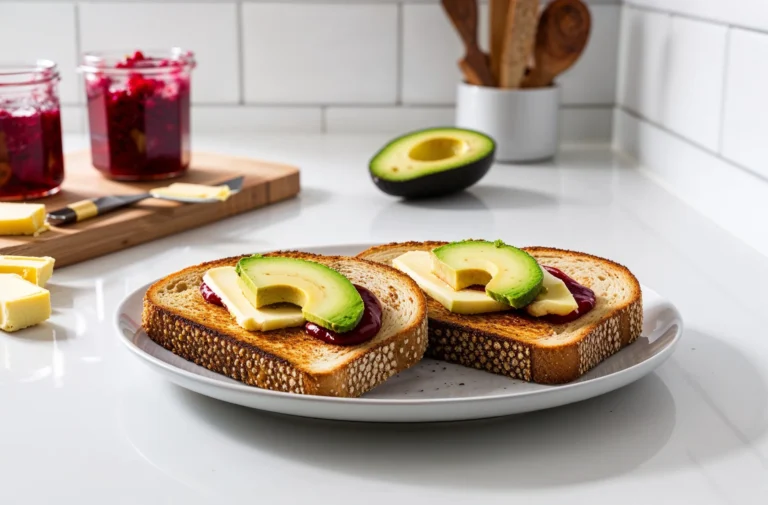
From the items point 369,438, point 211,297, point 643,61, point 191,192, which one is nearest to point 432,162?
point 191,192

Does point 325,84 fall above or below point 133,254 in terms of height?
above

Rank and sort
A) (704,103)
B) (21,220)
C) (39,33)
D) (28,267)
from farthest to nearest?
1. (39,33)
2. (704,103)
3. (21,220)
4. (28,267)

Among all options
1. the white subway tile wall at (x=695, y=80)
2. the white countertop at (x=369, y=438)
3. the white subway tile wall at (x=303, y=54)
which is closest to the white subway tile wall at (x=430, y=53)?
the white subway tile wall at (x=303, y=54)

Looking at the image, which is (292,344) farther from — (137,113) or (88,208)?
(137,113)

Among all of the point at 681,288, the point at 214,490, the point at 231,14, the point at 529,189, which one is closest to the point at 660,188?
the point at 529,189

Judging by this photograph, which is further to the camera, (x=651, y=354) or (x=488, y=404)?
(x=651, y=354)

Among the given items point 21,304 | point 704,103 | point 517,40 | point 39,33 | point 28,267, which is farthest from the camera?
point 39,33

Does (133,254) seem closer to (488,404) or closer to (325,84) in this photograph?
(488,404)
